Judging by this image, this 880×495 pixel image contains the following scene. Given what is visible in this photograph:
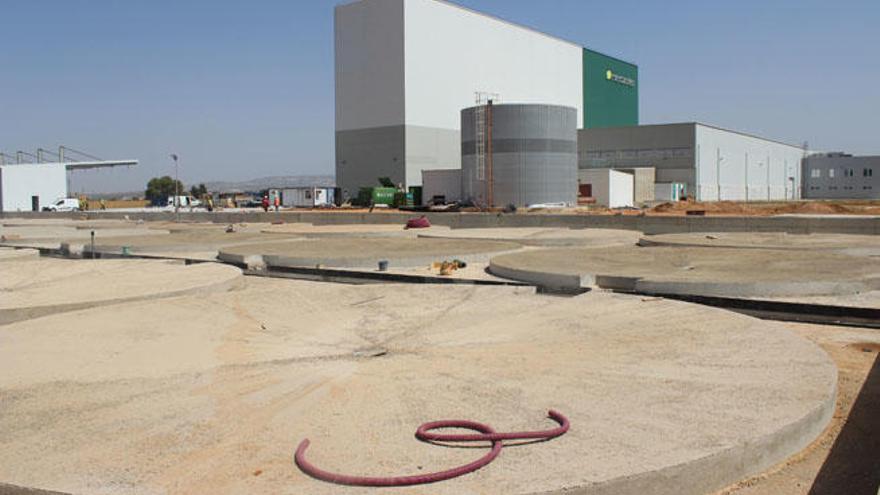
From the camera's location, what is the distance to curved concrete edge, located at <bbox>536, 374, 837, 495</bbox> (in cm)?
472

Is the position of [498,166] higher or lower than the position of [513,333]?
higher

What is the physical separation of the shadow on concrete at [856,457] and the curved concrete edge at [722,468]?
9.8 inches

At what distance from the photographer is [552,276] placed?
1442 centimetres

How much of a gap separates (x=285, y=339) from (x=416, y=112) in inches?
2354

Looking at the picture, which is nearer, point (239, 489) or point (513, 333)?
point (239, 489)

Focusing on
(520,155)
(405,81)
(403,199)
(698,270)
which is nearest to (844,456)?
(698,270)

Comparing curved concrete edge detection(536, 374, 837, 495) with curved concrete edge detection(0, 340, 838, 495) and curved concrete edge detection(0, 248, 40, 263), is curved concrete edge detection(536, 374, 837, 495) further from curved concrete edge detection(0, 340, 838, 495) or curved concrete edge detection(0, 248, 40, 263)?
curved concrete edge detection(0, 248, 40, 263)

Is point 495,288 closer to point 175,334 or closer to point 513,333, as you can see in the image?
point 513,333

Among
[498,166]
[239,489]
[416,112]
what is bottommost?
[239,489]

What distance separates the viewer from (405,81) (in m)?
65.9

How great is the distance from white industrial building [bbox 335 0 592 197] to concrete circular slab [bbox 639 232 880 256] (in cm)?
4596

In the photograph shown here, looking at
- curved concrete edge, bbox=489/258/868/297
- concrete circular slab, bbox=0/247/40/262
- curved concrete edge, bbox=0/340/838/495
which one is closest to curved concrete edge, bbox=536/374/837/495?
curved concrete edge, bbox=0/340/838/495

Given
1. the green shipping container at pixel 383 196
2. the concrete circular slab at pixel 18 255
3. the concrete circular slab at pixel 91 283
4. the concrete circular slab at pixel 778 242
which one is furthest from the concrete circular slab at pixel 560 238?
the green shipping container at pixel 383 196

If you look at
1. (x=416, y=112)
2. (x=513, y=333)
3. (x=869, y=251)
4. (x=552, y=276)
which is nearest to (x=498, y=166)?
(x=416, y=112)
